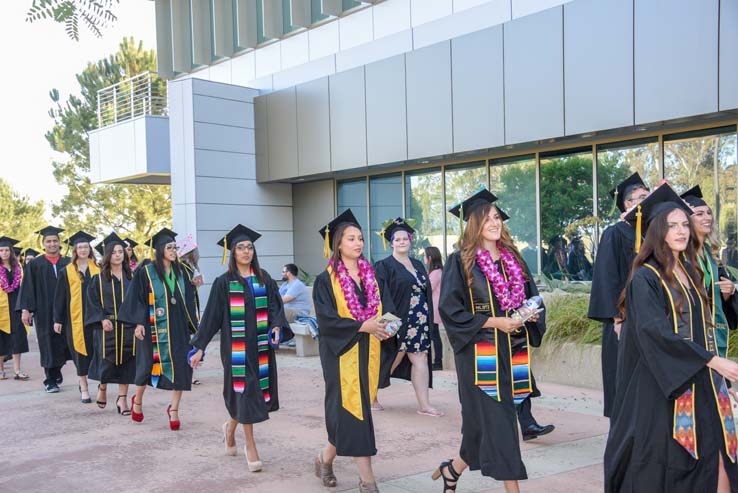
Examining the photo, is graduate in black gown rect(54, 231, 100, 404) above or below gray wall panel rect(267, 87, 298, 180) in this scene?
below

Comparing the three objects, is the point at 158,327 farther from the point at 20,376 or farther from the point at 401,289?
the point at 20,376

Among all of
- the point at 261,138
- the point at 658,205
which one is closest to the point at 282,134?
the point at 261,138

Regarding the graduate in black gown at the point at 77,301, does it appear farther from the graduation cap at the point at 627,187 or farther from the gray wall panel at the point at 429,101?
the gray wall panel at the point at 429,101

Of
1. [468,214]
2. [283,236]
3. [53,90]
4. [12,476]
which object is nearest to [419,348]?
[468,214]

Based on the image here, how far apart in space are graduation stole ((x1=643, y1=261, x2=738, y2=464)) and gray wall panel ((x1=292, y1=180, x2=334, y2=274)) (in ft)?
47.9

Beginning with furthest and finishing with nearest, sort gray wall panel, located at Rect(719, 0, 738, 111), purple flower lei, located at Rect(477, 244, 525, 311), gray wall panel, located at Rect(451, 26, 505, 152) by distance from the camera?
gray wall panel, located at Rect(451, 26, 505, 152), gray wall panel, located at Rect(719, 0, 738, 111), purple flower lei, located at Rect(477, 244, 525, 311)

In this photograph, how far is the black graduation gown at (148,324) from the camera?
7.83 m

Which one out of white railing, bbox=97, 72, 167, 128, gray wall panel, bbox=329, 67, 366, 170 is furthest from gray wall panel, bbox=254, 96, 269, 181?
white railing, bbox=97, 72, 167, 128

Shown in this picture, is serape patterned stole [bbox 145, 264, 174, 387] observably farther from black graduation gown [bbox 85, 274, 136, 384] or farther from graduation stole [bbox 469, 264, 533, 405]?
graduation stole [bbox 469, 264, 533, 405]

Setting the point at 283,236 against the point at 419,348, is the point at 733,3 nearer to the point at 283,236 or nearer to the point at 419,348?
the point at 419,348

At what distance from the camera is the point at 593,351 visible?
9.06 metres

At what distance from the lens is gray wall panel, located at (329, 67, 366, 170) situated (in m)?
16.0

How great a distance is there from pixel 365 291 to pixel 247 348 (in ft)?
4.26

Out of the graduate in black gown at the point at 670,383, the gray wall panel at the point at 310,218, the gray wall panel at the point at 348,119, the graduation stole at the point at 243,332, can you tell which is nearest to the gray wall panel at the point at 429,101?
the gray wall panel at the point at 348,119
